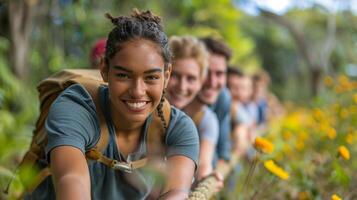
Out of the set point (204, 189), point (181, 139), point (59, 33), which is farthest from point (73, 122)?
point (59, 33)

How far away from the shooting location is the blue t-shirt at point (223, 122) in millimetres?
4441

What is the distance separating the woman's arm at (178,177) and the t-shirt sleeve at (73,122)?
1.05ft

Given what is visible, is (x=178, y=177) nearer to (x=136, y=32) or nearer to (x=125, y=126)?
(x=125, y=126)

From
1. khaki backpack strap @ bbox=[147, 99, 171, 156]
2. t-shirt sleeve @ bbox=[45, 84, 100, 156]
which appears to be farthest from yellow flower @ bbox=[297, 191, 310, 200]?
t-shirt sleeve @ bbox=[45, 84, 100, 156]

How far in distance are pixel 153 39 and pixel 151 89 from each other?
0.19m

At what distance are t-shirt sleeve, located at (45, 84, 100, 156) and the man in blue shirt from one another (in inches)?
75.1

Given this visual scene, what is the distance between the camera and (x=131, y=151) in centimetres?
222

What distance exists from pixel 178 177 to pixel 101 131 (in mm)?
345

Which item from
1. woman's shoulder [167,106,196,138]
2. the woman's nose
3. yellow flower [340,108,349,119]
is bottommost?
yellow flower [340,108,349,119]

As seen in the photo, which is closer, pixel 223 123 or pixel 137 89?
pixel 137 89

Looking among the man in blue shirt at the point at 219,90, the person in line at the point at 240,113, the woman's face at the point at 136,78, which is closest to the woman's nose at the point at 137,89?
the woman's face at the point at 136,78

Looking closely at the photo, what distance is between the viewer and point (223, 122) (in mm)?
4480

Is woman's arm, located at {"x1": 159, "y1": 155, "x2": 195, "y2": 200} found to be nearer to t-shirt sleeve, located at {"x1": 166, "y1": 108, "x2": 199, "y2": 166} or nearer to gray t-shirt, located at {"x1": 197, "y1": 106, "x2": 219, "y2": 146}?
t-shirt sleeve, located at {"x1": 166, "y1": 108, "x2": 199, "y2": 166}

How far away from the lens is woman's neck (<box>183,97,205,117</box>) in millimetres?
3848
